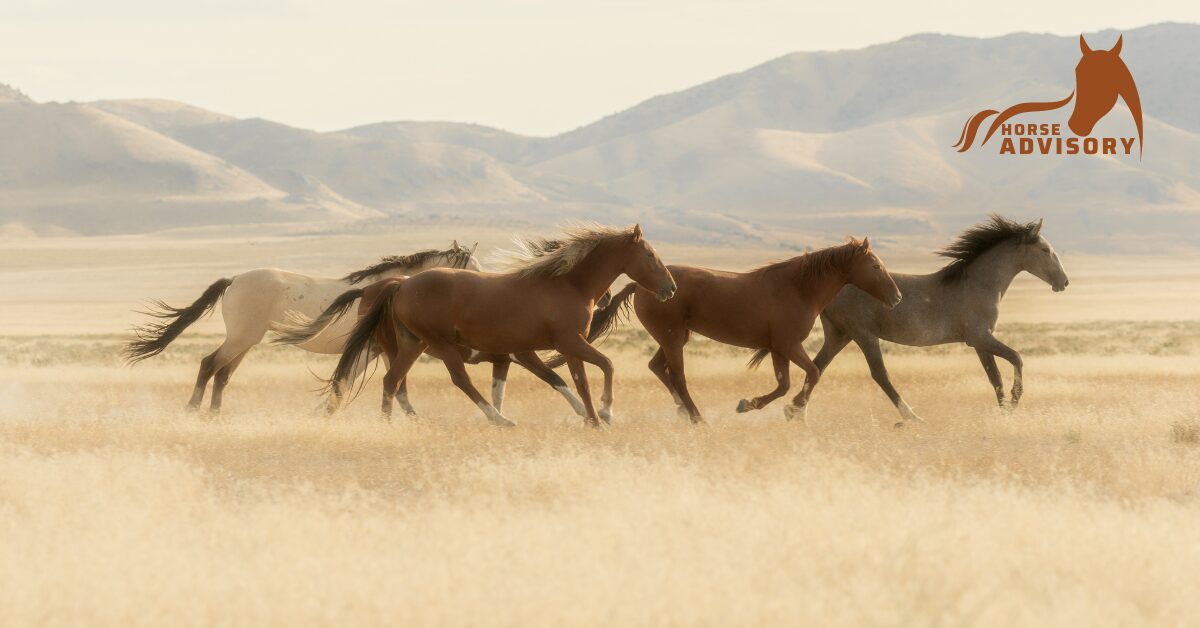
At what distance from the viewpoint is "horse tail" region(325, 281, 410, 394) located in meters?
12.2

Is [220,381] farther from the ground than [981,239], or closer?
closer

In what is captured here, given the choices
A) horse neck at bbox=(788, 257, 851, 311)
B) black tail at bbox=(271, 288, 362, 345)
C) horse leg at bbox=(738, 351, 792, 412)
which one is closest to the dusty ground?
horse leg at bbox=(738, 351, 792, 412)

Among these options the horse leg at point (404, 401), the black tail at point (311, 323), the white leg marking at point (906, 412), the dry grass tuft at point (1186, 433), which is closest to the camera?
the dry grass tuft at point (1186, 433)

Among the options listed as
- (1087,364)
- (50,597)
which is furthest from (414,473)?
(1087,364)

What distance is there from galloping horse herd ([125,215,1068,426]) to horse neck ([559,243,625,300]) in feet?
0.04

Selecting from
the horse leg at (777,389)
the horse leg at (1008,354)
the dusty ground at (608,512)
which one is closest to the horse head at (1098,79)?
the horse leg at (1008,354)

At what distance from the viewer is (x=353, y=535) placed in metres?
6.97

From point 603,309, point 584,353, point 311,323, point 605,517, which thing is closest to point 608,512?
point 605,517

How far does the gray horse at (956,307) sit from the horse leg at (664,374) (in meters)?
1.05

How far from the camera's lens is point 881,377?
12.8m

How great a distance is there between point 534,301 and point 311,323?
2820 millimetres

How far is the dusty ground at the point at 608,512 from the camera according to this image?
5.63m

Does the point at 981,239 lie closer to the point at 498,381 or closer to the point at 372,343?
the point at 498,381

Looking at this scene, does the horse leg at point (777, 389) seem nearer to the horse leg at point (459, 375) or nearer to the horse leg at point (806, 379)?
the horse leg at point (806, 379)
